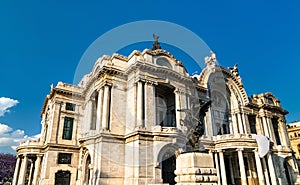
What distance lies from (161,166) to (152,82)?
9456 millimetres

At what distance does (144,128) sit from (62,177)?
47.4 feet

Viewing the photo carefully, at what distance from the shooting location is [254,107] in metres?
35.6

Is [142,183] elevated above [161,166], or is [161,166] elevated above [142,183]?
[161,166]

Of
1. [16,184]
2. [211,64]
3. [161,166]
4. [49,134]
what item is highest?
[211,64]

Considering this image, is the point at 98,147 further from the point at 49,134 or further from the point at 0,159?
the point at 0,159

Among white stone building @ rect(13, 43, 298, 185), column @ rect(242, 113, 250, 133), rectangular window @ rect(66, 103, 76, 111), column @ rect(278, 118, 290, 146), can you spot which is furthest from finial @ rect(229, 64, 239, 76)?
rectangular window @ rect(66, 103, 76, 111)

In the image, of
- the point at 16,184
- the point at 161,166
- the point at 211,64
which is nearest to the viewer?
the point at 161,166

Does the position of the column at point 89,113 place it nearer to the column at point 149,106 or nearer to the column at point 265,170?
the column at point 149,106

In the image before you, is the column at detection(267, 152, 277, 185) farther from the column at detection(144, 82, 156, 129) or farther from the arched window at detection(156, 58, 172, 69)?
the arched window at detection(156, 58, 172, 69)

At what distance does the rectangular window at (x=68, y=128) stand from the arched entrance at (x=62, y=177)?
4587 millimetres

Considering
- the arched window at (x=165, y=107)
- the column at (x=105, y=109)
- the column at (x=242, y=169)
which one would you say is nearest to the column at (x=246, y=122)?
the column at (x=242, y=169)

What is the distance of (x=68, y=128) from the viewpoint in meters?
29.5

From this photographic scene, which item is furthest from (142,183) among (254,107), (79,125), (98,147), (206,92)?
(254,107)

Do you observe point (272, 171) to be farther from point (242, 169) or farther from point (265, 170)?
point (242, 169)
